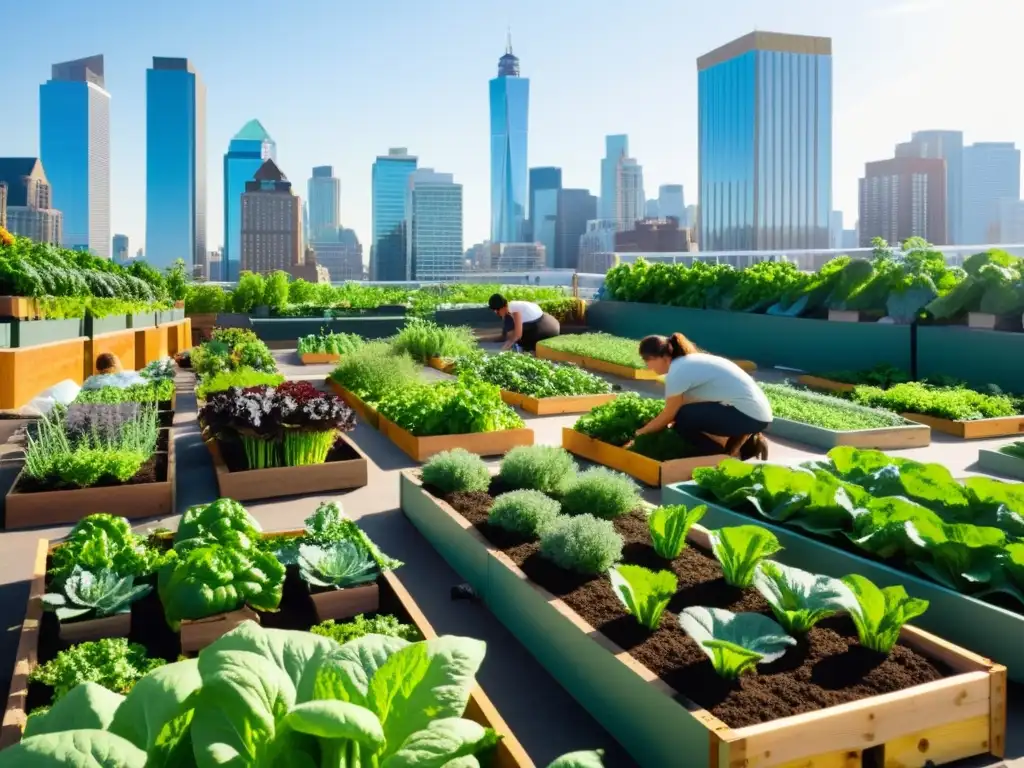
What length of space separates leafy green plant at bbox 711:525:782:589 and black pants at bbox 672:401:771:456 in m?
2.35

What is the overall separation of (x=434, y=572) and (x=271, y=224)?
110559 mm

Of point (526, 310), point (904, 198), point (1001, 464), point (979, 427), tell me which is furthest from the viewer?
point (904, 198)

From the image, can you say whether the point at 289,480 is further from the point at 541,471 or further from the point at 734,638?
the point at 734,638

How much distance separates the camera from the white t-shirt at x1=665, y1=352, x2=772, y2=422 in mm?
5426

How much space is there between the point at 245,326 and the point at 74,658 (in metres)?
13.7

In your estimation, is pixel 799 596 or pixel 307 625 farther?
pixel 307 625

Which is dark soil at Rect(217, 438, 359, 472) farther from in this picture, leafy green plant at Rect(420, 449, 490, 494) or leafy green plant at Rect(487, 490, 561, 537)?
leafy green plant at Rect(487, 490, 561, 537)

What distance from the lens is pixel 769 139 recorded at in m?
137

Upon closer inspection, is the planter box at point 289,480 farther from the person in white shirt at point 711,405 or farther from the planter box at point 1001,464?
the planter box at point 1001,464

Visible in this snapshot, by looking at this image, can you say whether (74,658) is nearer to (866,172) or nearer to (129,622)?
(129,622)

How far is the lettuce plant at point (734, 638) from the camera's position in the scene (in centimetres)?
238

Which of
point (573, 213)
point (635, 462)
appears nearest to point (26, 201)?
point (573, 213)

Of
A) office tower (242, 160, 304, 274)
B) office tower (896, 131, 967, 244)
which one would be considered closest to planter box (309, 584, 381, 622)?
office tower (242, 160, 304, 274)

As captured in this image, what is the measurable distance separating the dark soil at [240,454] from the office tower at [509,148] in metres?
181
